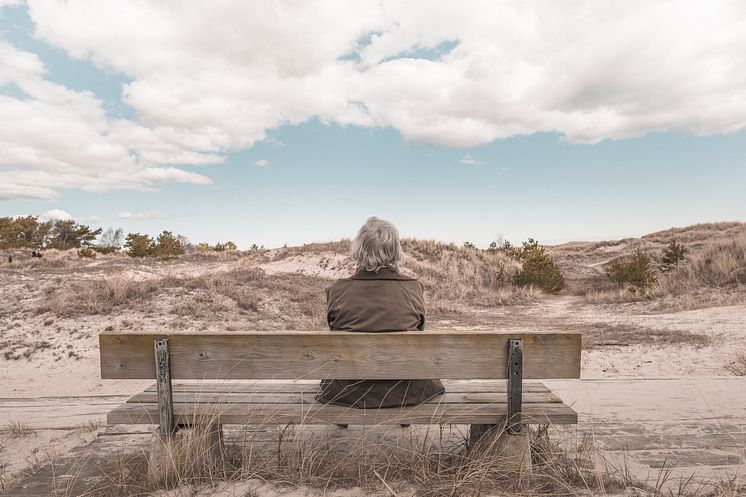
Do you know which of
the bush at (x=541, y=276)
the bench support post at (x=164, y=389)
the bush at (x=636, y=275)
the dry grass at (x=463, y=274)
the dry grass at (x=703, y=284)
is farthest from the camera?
the bush at (x=541, y=276)

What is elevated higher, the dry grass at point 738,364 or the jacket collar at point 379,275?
the jacket collar at point 379,275

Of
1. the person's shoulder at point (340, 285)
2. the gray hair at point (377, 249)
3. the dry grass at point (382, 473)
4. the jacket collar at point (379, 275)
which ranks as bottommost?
the dry grass at point (382, 473)

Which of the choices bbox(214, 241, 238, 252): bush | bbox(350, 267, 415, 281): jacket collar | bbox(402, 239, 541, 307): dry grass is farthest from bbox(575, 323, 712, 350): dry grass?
bbox(214, 241, 238, 252): bush

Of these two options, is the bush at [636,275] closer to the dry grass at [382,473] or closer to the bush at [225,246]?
the dry grass at [382,473]

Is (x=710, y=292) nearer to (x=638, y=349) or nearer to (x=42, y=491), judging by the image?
(x=638, y=349)

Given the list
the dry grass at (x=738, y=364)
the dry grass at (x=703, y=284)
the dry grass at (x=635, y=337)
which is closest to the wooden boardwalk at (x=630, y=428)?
the dry grass at (x=738, y=364)

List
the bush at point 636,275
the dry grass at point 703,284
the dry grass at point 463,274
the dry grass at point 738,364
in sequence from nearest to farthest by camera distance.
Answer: the dry grass at point 738,364 < the dry grass at point 703,284 < the bush at point 636,275 < the dry grass at point 463,274

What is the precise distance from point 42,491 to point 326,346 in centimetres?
202

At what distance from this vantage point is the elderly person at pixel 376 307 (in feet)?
9.55

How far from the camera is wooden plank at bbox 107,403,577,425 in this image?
2770 millimetres

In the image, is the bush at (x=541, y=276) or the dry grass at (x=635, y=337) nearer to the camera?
the dry grass at (x=635, y=337)

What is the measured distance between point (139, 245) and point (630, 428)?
126 ft

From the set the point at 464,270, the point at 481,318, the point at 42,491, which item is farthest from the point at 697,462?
the point at 464,270

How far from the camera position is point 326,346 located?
2.63 meters
